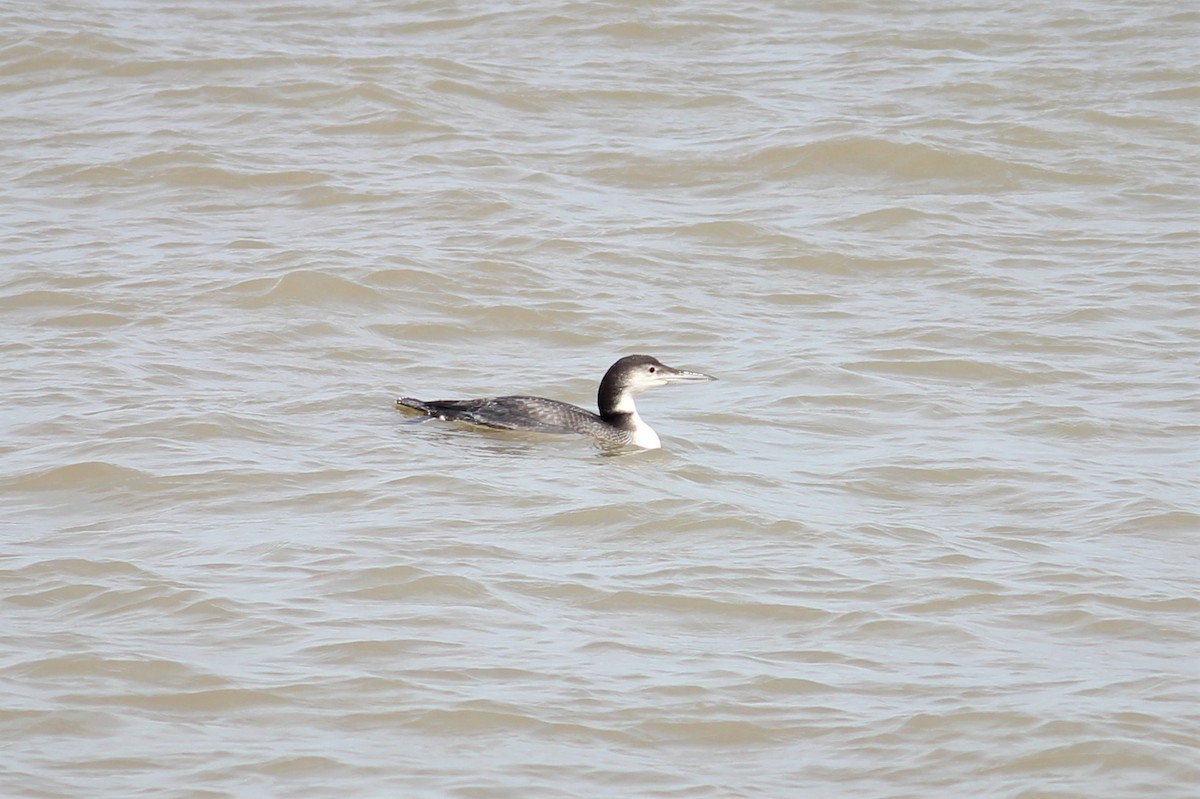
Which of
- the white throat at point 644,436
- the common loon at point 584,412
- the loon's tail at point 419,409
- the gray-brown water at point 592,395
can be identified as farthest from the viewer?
the loon's tail at point 419,409

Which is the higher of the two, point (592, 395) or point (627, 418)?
point (627, 418)

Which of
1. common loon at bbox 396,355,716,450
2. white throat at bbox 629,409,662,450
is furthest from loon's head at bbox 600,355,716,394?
white throat at bbox 629,409,662,450

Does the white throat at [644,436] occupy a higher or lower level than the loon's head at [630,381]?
lower

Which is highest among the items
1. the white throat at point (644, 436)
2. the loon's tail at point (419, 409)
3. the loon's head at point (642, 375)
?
the loon's head at point (642, 375)

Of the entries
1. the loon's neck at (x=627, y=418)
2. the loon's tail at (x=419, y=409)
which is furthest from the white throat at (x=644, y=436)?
the loon's tail at (x=419, y=409)

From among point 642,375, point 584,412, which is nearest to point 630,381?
point 642,375

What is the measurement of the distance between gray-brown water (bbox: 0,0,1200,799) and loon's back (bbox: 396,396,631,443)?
0.60 feet

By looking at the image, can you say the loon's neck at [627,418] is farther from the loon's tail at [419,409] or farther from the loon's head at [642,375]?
the loon's tail at [419,409]

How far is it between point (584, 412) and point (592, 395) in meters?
0.78

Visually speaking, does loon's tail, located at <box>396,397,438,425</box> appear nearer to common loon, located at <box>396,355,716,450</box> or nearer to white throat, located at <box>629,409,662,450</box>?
common loon, located at <box>396,355,716,450</box>

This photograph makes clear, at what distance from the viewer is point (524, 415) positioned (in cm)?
1025

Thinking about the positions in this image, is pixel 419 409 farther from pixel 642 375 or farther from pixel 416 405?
pixel 642 375

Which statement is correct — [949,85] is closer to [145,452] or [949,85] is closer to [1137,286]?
[1137,286]

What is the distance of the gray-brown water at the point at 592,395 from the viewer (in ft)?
20.5
